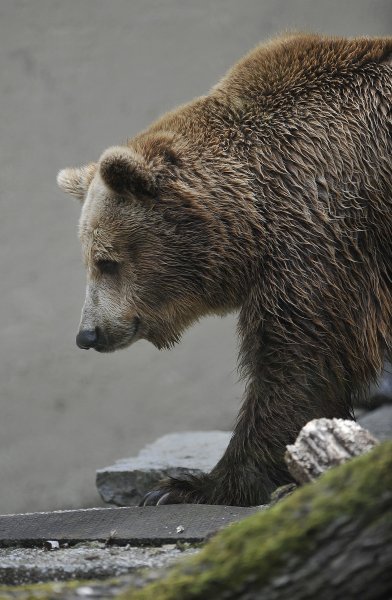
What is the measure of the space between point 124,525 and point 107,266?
1447 millimetres

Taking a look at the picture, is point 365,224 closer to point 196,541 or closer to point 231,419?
point 196,541

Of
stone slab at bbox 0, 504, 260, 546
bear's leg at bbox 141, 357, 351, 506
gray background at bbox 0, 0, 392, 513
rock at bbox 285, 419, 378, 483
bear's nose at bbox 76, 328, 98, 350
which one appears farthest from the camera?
gray background at bbox 0, 0, 392, 513

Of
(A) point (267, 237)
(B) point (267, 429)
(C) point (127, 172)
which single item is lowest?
(B) point (267, 429)

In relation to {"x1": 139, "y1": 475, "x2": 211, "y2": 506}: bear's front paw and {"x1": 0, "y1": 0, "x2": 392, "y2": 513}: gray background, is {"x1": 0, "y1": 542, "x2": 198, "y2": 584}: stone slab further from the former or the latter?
{"x1": 0, "y1": 0, "x2": 392, "y2": 513}: gray background

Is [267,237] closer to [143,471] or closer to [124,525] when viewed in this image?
[124,525]

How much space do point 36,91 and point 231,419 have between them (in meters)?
3.32

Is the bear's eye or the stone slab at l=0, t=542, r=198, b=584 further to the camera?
the bear's eye

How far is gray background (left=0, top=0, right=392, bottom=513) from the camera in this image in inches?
343

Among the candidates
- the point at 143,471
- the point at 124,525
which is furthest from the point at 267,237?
the point at 143,471

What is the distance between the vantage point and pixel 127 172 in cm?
486

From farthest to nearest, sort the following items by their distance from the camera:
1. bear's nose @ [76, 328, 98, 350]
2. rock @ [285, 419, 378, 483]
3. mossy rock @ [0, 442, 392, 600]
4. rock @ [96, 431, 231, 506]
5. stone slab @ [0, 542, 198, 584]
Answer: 1. rock @ [96, 431, 231, 506]
2. bear's nose @ [76, 328, 98, 350]
3. stone slab @ [0, 542, 198, 584]
4. rock @ [285, 419, 378, 483]
5. mossy rock @ [0, 442, 392, 600]

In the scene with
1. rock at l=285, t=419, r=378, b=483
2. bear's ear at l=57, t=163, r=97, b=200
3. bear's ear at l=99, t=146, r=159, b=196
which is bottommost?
rock at l=285, t=419, r=378, b=483

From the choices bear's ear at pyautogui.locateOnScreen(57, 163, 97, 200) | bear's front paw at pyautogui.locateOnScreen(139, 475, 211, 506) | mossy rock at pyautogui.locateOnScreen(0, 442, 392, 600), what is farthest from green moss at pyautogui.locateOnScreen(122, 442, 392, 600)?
bear's ear at pyautogui.locateOnScreen(57, 163, 97, 200)

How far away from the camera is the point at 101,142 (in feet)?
28.8
